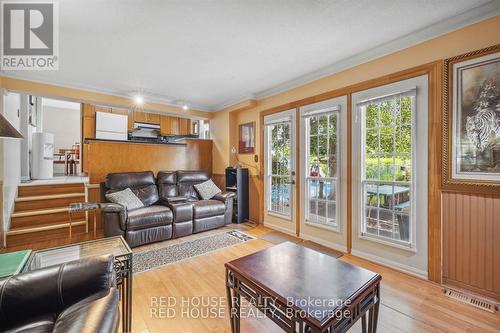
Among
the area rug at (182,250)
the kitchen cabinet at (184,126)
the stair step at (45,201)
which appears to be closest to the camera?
the area rug at (182,250)

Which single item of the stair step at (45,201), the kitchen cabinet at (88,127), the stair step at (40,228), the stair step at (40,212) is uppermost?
the kitchen cabinet at (88,127)

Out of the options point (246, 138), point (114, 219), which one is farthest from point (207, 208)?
point (246, 138)

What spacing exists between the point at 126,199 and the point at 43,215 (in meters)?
1.51

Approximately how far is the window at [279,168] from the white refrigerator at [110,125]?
13.8 ft

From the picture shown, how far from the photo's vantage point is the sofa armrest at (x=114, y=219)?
324cm

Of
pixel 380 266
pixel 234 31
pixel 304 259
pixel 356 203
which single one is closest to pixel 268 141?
pixel 356 203

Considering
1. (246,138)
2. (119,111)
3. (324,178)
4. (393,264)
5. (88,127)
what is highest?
(119,111)

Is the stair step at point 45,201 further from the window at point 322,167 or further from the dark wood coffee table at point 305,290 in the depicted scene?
the window at point 322,167

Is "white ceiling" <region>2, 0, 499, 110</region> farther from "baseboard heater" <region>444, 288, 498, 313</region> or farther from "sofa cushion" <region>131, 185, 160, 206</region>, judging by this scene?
"baseboard heater" <region>444, 288, 498, 313</region>

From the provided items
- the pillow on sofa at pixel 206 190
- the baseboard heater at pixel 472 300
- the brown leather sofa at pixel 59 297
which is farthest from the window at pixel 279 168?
the brown leather sofa at pixel 59 297

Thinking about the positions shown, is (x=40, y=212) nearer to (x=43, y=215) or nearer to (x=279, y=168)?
(x=43, y=215)

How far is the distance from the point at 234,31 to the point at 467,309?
3305 mm

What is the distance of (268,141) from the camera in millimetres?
4395

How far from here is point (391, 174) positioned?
271cm
